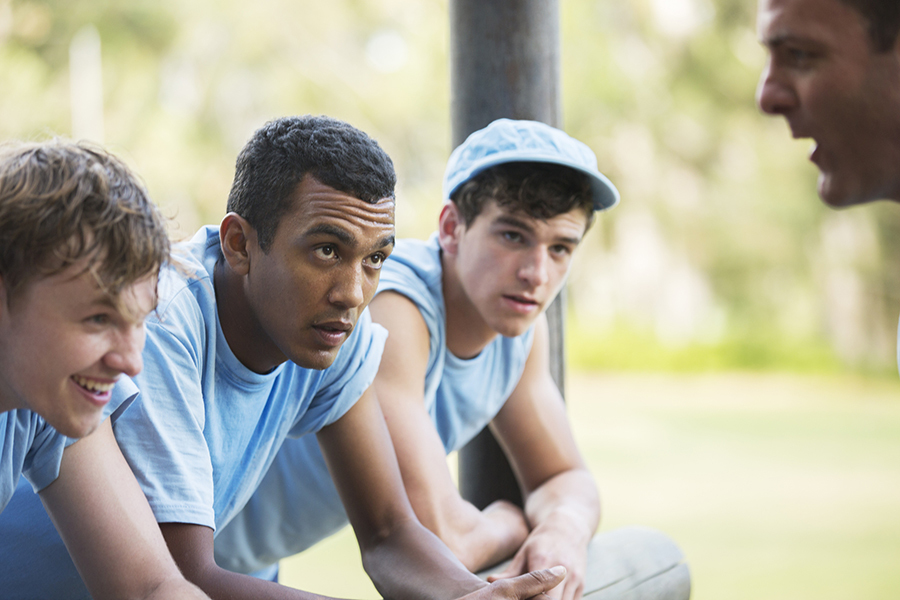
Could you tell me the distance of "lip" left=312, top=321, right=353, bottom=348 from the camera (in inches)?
62.7

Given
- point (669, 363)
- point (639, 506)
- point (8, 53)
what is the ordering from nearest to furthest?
1. point (639, 506)
2. point (669, 363)
3. point (8, 53)

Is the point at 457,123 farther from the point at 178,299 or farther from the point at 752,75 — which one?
the point at 752,75

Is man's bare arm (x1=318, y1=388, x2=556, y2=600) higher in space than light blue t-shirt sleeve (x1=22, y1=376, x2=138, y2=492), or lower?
lower

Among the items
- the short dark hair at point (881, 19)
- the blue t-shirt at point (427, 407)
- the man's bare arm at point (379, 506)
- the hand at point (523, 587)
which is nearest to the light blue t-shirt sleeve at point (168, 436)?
the man's bare arm at point (379, 506)

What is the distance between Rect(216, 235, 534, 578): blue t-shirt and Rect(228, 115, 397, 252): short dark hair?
1.73 feet

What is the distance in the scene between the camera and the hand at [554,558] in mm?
1830

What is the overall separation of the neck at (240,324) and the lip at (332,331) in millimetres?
119

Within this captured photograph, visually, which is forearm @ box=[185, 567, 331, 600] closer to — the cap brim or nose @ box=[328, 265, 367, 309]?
nose @ box=[328, 265, 367, 309]

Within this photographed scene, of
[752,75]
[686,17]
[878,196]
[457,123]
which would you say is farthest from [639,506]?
[686,17]

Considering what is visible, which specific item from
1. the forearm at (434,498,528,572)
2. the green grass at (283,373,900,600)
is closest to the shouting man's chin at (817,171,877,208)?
the forearm at (434,498,528,572)

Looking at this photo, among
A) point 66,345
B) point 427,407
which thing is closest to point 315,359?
point 66,345

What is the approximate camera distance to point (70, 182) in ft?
3.86

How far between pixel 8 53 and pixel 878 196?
15854 millimetres

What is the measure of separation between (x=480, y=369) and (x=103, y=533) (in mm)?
1129
